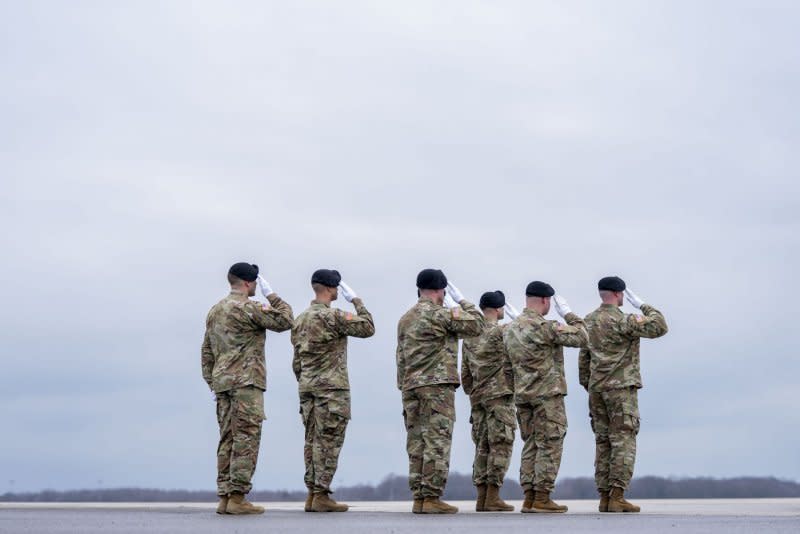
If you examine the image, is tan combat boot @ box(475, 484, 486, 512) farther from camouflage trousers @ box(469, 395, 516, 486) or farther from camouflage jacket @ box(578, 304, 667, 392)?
camouflage jacket @ box(578, 304, 667, 392)

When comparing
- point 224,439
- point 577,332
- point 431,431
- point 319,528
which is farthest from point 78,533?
point 577,332

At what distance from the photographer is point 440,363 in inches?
549

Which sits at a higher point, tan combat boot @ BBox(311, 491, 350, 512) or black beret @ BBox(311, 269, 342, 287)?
black beret @ BBox(311, 269, 342, 287)

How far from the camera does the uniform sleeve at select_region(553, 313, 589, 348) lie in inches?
578

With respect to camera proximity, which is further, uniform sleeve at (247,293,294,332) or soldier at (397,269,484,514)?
soldier at (397,269,484,514)

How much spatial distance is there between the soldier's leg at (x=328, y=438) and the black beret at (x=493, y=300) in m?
2.47

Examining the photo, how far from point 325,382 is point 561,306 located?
3069 mm

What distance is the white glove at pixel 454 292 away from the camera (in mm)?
14594

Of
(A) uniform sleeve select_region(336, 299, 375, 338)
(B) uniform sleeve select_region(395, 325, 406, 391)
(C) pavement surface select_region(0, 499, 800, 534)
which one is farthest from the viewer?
(A) uniform sleeve select_region(336, 299, 375, 338)

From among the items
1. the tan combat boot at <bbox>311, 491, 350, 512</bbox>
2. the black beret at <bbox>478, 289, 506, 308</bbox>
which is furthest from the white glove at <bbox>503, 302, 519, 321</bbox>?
the tan combat boot at <bbox>311, 491, 350, 512</bbox>

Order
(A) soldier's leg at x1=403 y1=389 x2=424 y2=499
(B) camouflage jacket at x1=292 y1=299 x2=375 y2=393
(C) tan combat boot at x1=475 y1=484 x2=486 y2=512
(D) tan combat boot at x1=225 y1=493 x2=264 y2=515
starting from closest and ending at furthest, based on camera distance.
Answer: (D) tan combat boot at x1=225 y1=493 x2=264 y2=515, (A) soldier's leg at x1=403 y1=389 x2=424 y2=499, (B) camouflage jacket at x1=292 y1=299 x2=375 y2=393, (C) tan combat boot at x1=475 y1=484 x2=486 y2=512

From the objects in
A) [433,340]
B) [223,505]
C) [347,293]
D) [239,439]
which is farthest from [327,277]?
[223,505]

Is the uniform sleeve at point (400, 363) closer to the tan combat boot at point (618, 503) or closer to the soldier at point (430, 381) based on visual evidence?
the soldier at point (430, 381)

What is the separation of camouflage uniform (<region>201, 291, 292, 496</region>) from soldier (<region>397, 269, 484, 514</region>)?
1503mm
